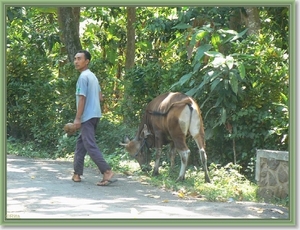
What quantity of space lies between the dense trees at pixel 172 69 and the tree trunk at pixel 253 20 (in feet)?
0.06

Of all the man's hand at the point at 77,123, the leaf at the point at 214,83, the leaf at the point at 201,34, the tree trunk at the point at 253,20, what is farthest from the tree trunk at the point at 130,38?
the man's hand at the point at 77,123

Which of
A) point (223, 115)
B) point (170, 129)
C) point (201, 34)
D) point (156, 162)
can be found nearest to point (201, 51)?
point (201, 34)

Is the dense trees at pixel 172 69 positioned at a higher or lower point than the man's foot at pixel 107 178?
higher

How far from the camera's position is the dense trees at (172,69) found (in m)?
10.3

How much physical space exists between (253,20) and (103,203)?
5247 mm

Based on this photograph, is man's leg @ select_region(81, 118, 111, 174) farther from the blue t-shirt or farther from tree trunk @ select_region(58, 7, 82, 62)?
tree trunk @ select_region(58, 7, 82, 62)

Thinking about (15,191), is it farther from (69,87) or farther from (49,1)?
(69,87)

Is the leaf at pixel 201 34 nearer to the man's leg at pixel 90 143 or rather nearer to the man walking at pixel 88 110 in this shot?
the man walking at pixel 88 110

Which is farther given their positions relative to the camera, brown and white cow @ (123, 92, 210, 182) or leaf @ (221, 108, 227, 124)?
leaf @ (221, 108, 227, 124)

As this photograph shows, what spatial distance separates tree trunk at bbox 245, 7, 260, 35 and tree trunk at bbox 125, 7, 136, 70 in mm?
Result: 5006

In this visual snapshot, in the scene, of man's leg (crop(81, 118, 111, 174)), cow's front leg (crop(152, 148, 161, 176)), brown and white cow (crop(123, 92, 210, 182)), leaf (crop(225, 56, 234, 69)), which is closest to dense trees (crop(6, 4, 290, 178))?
A: leaf (crop(225, 56, 234, 69))

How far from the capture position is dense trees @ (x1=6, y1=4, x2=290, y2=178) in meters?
10.3

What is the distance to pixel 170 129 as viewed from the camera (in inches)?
383

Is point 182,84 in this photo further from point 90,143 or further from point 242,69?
point 90,143
